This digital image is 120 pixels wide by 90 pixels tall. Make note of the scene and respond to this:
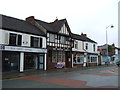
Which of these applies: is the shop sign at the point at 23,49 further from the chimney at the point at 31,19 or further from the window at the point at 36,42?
the chimney at the point at 31,19

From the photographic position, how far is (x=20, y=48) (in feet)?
67.3

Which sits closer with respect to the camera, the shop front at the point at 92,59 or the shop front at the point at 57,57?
the shop front at the point at 57,57

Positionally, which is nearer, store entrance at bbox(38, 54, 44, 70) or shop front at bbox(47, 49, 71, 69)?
store entrance at bbox(38, 54, 44, 70)

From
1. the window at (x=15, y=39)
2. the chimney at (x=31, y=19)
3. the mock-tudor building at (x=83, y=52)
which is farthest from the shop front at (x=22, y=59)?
the mock-tudor building at (x=83, y=52)

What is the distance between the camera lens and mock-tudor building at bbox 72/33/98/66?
3316 cm

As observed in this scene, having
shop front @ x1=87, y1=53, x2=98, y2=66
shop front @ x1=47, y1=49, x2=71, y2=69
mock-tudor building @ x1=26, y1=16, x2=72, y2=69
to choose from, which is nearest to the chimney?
mock-tudor building @ x1=26, y1=16, x2=72, y2=69

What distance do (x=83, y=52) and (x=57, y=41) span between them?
33.8 ft

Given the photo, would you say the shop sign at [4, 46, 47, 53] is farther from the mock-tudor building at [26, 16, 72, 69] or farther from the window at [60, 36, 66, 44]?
the window at [60, 36, 66, 44]

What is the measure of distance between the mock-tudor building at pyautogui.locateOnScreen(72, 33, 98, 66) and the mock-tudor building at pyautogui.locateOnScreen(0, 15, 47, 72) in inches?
389

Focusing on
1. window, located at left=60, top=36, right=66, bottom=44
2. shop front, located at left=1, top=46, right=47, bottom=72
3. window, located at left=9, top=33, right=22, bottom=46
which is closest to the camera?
shop front, located at left=1, top=46, right=47, bottom=72

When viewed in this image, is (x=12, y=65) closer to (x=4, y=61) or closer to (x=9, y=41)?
(x=4, y=61)

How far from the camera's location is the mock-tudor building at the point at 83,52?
A: 33156 mm

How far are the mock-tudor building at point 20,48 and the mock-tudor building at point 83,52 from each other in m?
9.89

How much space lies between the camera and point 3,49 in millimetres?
18531
